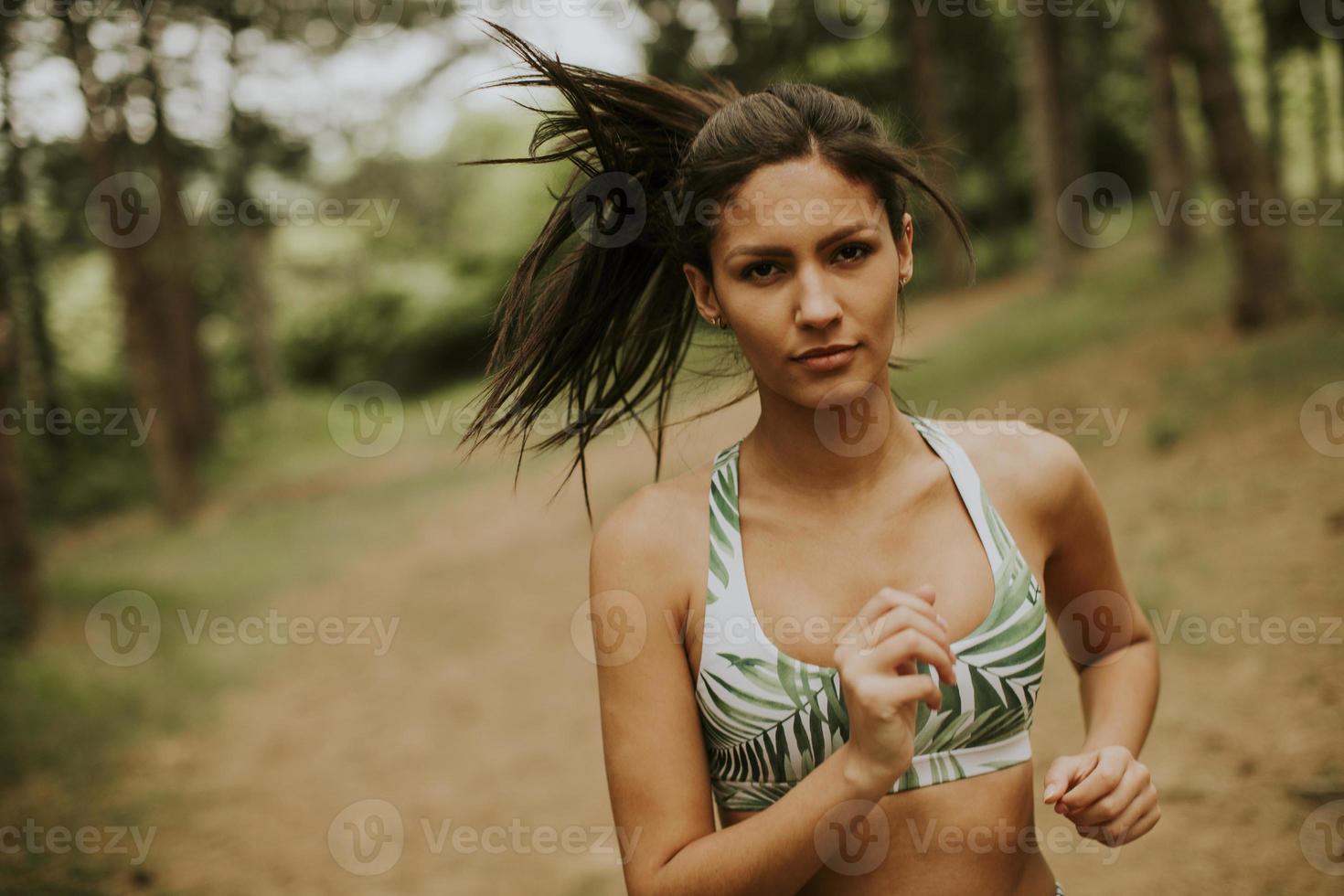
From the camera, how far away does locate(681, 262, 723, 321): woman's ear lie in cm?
213

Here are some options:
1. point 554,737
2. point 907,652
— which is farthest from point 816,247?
point 554,737

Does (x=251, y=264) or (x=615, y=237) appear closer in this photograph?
(x=615, y=237)

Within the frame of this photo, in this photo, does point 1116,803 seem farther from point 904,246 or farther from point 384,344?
point 384,344

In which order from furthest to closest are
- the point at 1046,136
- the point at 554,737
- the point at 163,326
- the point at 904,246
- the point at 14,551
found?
the point at 163,326, the point at 1046,136, the point at 14,551, the point at 554,737, the point at 904,246

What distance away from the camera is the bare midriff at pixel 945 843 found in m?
1.91

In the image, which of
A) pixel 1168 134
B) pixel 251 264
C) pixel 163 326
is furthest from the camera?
pixel 251 264

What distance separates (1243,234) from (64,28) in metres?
11.9

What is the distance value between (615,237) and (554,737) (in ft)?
14.5

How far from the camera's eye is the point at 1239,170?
30.1 feet

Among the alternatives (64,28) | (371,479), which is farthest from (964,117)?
(64,28)

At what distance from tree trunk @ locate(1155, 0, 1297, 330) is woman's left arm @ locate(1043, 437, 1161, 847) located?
25.6ft

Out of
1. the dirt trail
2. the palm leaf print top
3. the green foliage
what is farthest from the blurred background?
the green foliage

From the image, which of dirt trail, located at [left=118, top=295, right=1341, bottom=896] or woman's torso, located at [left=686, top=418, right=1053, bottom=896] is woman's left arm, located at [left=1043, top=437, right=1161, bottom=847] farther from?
dirt trail, located at [left=118, top=295, right=1341, bottom=896]

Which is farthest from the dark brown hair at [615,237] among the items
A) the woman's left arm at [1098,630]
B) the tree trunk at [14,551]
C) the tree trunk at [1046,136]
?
the tree trunk at [1046,136]
